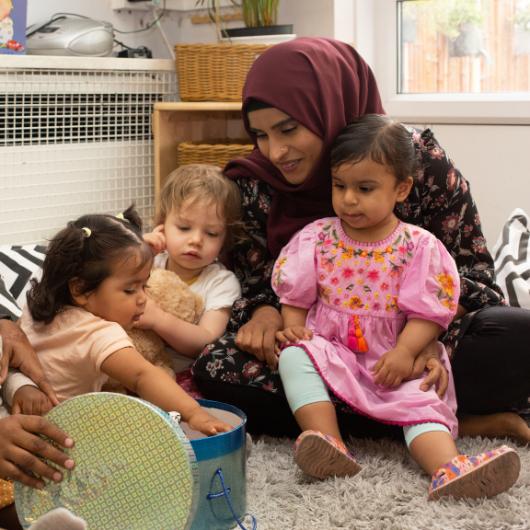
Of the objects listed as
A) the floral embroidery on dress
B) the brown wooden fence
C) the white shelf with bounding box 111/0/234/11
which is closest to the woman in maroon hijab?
the floral embroidery on dress

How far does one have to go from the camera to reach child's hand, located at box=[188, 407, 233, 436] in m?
1.63

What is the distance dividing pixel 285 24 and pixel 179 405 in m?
1.94

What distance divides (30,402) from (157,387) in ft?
0.74

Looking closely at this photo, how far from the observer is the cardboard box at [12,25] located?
2.76m

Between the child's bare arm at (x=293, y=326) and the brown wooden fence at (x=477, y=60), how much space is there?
1415mm

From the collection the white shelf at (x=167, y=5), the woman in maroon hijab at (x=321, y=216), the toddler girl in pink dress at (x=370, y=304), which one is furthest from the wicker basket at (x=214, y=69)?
the toddler girl in pink dress at (x=370, y=304)

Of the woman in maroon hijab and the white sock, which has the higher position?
the woman in maroon hijab

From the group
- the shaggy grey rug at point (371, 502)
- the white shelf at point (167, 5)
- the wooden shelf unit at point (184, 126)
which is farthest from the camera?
the white shelf at point (167, 5)

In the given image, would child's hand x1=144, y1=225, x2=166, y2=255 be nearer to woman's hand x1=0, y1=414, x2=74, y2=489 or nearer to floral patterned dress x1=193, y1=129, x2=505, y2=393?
floral patterned dress x1=193, y1=129, x2=505, y2=393

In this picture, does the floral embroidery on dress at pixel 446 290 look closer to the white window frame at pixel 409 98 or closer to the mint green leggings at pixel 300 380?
the mint green leggings at pixel 300 380

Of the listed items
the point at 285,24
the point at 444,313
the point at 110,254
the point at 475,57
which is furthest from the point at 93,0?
the point at 444,313

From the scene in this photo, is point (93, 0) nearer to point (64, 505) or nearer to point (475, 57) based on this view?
point (475, 57)

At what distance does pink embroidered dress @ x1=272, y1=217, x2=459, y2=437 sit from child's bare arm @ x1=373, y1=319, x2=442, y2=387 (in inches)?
1.0

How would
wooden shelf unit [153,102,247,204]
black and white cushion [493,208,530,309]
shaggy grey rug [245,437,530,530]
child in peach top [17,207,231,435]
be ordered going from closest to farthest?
shaggy grey rug [245,437,530,530]
child in peach top [17,207,231,435]
black and white cushion [493,208,530,309]
wooden shelf unit [153,102,247,204]
